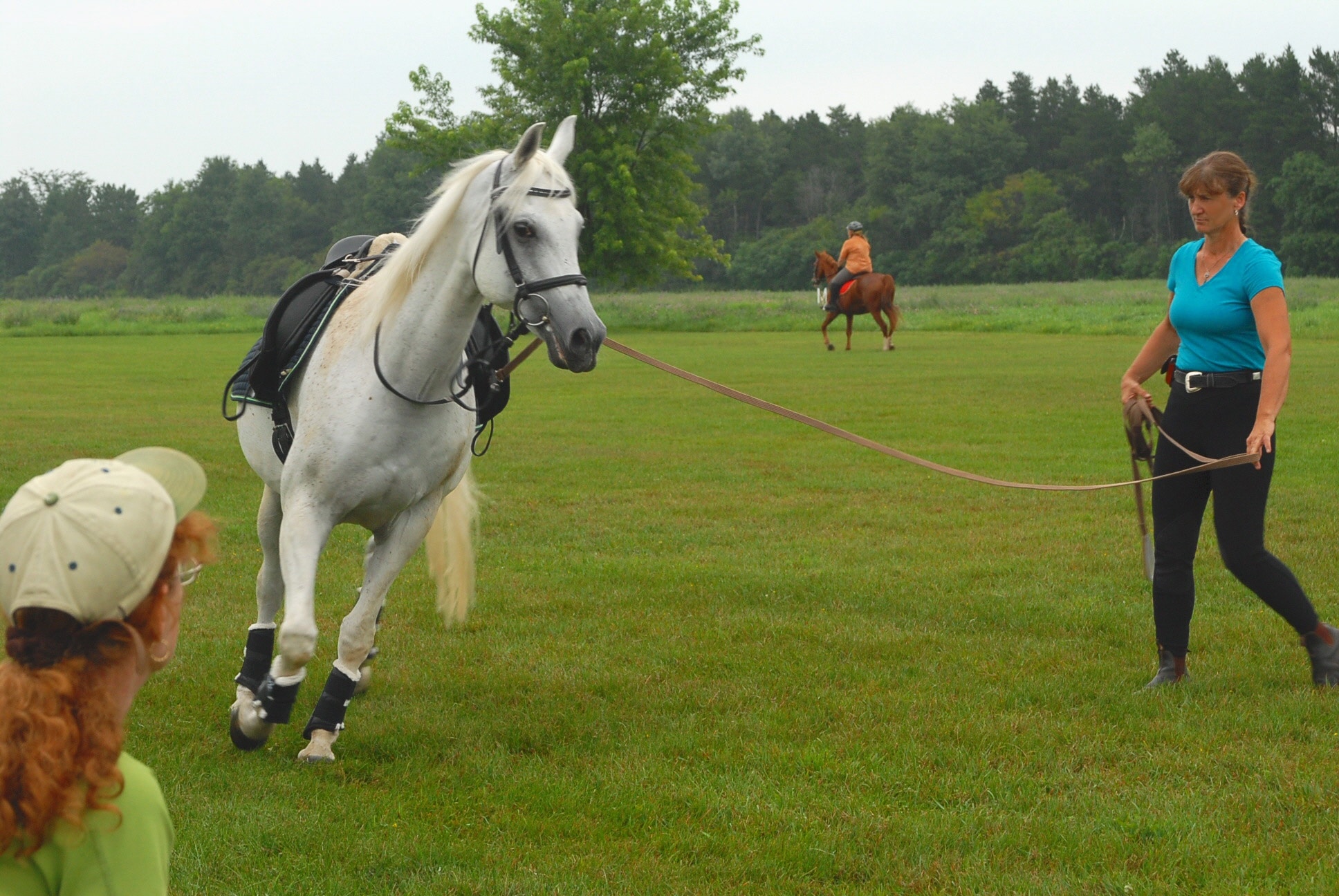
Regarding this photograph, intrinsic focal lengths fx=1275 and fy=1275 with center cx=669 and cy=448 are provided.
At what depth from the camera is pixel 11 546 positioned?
159 centimetres

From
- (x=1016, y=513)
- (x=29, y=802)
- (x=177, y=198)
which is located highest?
(x=177, y=198)

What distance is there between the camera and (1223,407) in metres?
5.27

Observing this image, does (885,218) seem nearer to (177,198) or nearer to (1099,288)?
(1099,288)

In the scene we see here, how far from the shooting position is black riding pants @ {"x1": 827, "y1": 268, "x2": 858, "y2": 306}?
29906mm

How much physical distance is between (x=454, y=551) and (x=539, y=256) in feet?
6.78

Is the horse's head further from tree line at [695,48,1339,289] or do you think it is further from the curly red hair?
tree line at [695,48,1339,289]

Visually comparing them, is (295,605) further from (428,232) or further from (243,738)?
(428,232)

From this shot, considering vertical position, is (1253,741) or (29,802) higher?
(29,802)

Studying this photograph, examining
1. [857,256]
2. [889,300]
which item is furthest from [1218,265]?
[857,256]

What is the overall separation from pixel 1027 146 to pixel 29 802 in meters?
112

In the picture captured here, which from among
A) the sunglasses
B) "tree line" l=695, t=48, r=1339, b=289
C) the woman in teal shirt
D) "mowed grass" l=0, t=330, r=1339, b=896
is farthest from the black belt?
"tree line" l=695, t=48, r=1339, b=289

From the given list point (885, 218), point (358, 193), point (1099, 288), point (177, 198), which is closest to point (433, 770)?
point (1099, 288)

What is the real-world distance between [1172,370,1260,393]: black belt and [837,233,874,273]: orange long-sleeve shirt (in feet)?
82.2

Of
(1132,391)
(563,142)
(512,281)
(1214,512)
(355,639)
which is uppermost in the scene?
(563,142)
